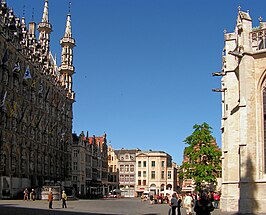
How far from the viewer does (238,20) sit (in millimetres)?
32562

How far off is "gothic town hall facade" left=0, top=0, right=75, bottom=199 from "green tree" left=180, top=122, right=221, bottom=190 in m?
19.6

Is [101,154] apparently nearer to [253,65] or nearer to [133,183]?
[133,183]

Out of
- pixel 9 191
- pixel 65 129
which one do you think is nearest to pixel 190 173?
pixel 9 191

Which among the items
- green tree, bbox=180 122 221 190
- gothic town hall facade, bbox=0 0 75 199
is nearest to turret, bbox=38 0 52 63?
gothic town hall facade, bbox=0 0 75 199

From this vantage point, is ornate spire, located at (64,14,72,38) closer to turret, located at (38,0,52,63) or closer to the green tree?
turret, located at (38,0,52,63)

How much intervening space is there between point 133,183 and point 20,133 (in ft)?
218

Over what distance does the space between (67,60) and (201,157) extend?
127 feet

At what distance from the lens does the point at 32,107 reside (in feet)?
211

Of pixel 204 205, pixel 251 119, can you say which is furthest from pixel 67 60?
pixel 204 205

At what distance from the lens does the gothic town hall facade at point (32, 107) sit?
54.5 meters

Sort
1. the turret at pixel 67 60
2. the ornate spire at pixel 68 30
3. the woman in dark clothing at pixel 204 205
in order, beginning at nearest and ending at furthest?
1. the woman in dark clothing at pixel 204 205
2. the turret at pixel 67 60
3. the ornate spire at pixel 68 30

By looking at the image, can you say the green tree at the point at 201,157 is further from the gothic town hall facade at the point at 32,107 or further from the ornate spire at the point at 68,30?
the ornate spire at the point at 68,30

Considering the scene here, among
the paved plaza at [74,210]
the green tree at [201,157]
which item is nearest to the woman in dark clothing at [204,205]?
the paved plaza at [74,210]

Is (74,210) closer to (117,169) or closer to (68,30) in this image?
(68,30)
